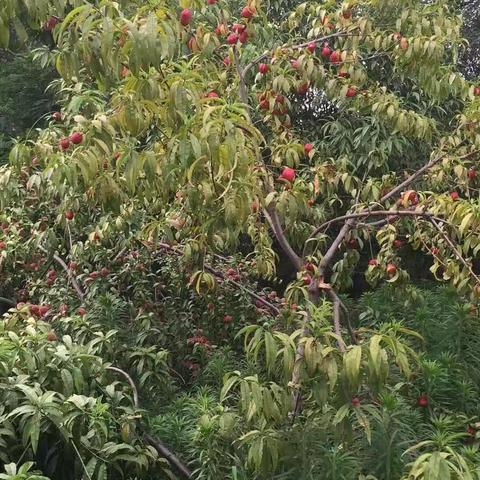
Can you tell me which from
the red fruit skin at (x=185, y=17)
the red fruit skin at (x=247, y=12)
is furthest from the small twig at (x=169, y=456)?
the red fruit skin at (x=247, y=12)

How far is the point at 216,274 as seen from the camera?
4.80 m

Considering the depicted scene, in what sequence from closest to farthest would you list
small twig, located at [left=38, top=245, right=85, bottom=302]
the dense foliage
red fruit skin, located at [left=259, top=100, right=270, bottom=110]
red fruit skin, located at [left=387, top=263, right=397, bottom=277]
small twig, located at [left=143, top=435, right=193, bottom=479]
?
the dense foliage < small twig, located at [left=143, top=435, right=193, bottom=479] < red fruit skin, located at [left=387, top=263, right=397, bottom=277] < red fruit skin, located at [left=259, top=100, right=270, bottom=110] < small twig, located at [left=38, top=245, right=85, bottom=302]

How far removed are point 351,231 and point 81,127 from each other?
1.76m

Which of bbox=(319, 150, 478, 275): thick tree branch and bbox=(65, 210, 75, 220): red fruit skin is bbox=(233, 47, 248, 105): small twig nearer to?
bbox=(319, 150, 478, 275): thick tree branch

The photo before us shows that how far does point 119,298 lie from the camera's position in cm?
468

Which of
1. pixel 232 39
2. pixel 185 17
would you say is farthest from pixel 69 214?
pixel 185 17

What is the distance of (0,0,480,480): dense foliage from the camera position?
2.34 m

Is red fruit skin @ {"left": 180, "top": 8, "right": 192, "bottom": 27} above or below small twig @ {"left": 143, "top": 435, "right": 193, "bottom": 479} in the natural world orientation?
above

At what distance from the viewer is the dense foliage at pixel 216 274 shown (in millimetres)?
2338

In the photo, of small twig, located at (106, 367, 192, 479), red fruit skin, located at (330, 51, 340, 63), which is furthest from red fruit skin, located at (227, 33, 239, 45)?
small twig, located at (106, 367, 192, 479)

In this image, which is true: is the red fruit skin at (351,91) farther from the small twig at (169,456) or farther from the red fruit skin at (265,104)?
the small twig at (169,456)

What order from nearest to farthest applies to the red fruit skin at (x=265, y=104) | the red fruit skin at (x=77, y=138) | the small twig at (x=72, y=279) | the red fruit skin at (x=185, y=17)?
the red fruit skin at (x=185, y=17) < the red fruit skin at (x=77, y=138) < the red fruit skin at (x=265, y=104) < the small twig at (x=72, y=279)

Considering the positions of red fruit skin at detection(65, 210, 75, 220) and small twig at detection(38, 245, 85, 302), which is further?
small twig at detection(38, 245, 85, 302)

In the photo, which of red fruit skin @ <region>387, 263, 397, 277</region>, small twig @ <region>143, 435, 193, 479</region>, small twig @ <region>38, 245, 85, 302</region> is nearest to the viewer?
small twig @ <region>143, 435, 193, 479</region>
